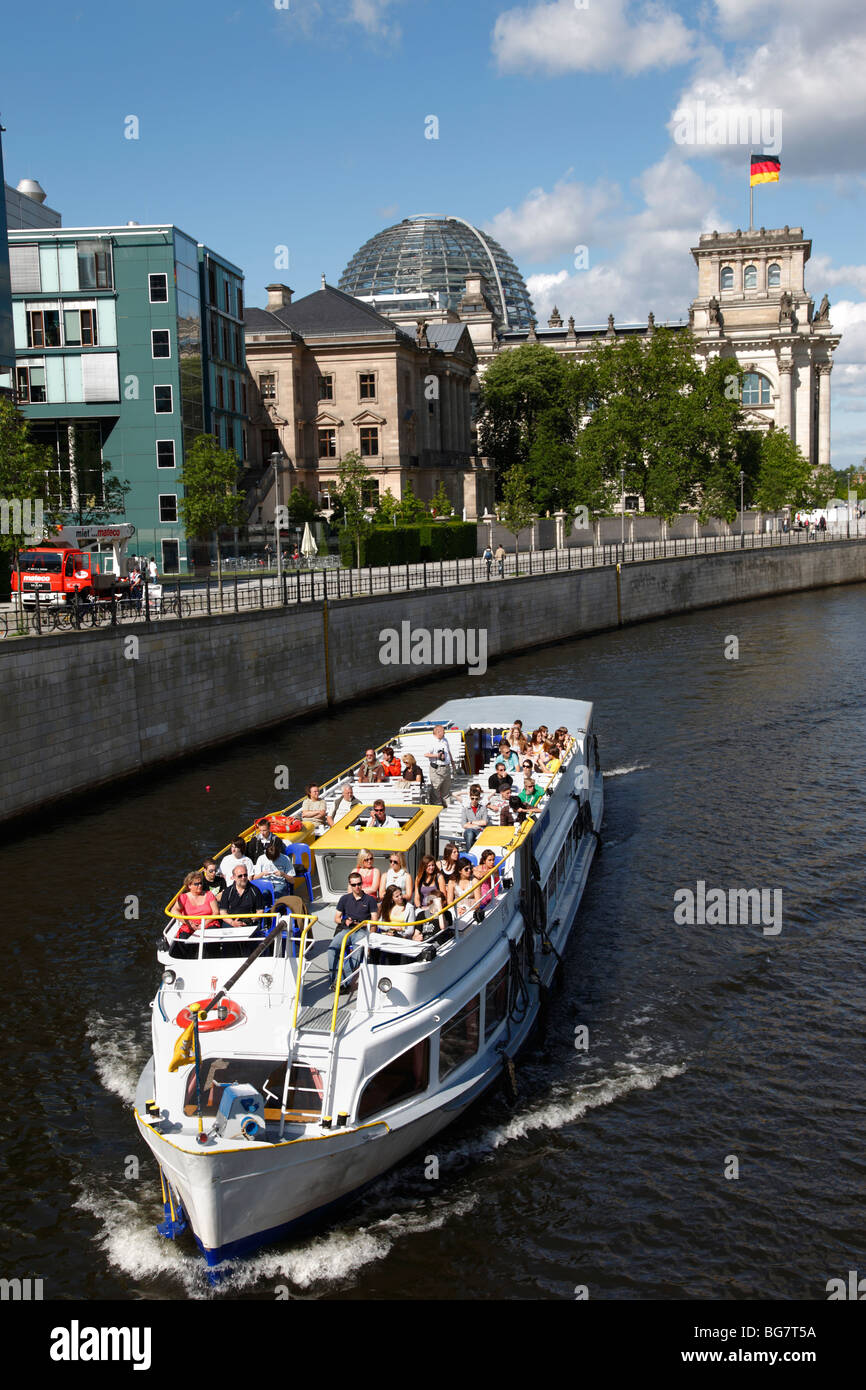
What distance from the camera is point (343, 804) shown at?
2275 centimetres

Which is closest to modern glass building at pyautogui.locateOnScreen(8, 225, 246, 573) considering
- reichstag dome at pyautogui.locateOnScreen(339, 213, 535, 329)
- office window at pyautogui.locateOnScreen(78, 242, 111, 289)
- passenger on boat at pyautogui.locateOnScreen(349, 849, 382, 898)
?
office window at pyautogui.locateOnScreen(78, 242, 111, 289)

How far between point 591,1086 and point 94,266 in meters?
60.7

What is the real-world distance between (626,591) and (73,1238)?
64208mm

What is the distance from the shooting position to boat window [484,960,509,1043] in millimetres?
17781

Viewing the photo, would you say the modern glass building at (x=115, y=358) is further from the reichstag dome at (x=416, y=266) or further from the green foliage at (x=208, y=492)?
the reichstag dome at (x=416, y=266)

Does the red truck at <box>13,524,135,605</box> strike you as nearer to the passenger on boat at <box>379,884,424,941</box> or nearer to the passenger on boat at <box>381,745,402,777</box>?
the passenger on boat at <box>381,745,402,777</box>

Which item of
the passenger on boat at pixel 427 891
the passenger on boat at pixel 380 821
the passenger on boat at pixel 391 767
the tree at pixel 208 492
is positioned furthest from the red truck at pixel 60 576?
the passenger on boat at pixel 427 891

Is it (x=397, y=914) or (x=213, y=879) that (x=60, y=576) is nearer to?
(x=213, y=879)

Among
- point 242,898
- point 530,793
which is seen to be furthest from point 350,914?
point 530,793

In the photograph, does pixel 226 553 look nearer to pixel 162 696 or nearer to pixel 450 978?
pixel 162 696

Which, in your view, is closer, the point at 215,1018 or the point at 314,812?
the point at 215,1018

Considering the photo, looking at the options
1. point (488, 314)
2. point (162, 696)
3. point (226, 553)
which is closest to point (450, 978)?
point (162, 696)

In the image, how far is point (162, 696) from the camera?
3806 centimetres
